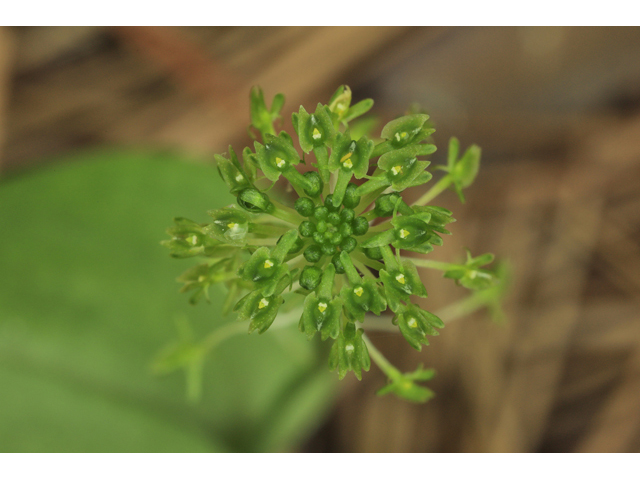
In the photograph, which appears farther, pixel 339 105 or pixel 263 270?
pixel 339 105

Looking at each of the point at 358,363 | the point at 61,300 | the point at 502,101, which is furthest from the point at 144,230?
the point at 502,101

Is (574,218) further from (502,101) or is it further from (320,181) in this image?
(320,181)

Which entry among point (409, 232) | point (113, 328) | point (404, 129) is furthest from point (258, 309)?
point (113, 328)

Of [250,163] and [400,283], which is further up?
[250,163]

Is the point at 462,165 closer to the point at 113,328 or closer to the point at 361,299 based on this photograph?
the point at 361,299

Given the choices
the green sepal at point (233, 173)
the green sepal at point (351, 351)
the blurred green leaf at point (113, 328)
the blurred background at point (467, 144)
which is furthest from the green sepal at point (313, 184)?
the blurred background at point (467, 144)

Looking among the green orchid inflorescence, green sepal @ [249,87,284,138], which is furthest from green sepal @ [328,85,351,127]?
green sepal @ [249,87,284,138]

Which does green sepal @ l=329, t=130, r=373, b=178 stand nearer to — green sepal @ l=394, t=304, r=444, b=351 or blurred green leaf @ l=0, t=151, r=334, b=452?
green sepal @ l=394, t=304, r=444, b=351
